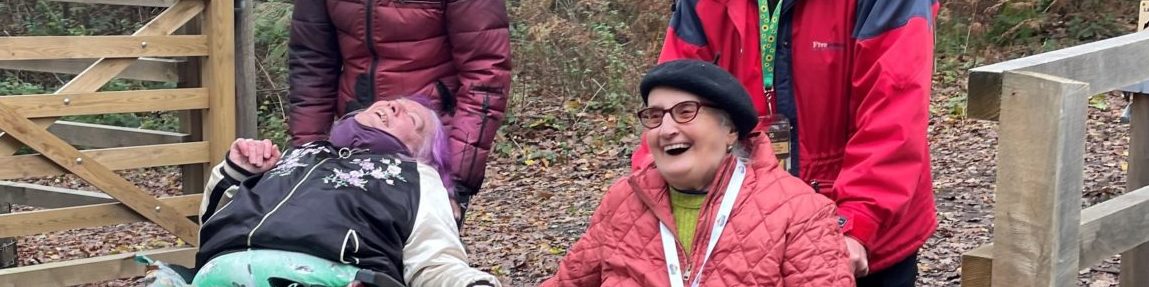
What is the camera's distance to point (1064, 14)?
12281 millimetres

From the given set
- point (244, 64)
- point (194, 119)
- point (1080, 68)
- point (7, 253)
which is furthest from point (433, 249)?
point (7, 253)

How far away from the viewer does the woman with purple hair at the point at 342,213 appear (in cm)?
309

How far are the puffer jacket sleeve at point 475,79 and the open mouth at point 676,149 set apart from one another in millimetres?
1333

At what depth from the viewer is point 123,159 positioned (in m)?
5.88

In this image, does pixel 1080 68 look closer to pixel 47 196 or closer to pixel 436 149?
pixel 436 149

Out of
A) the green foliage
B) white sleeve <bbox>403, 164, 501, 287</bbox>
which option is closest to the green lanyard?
white sleeve <bbox>403, 164, 501, 287</bbox>

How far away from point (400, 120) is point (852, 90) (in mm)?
1502

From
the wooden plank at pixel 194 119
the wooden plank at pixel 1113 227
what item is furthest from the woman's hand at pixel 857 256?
the wooden plank at pixel 194 119

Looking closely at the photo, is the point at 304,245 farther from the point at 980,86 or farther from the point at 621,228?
the point at 980,86

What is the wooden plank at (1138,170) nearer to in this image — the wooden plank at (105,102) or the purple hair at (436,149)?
the purple hair at (436,149)

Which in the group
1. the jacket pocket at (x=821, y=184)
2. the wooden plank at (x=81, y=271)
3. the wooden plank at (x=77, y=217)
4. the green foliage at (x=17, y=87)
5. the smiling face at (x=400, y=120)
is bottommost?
the green foliage at (x=17, y=87)

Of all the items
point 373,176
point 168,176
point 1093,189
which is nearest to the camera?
point 373,176

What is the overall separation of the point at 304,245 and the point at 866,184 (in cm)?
149

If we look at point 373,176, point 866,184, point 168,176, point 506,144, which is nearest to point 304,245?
point 373,176
